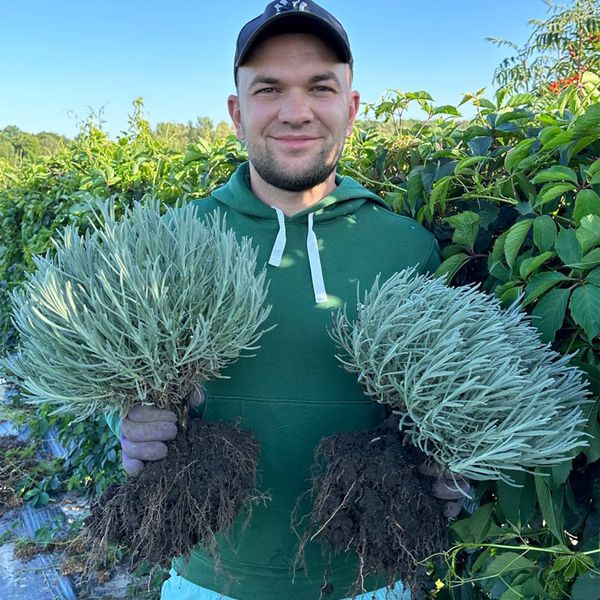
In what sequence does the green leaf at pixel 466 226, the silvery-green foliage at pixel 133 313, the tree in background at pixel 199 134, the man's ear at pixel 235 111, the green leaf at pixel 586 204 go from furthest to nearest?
the tree in background at pixel 199 134
the man's ear at pixel 235 111
the green leaf at pixel 466 226
the green leaf at pixel 586 204
the silvery-green foliage at pixel 133 313

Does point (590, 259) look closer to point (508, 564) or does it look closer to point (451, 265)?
point (451, 265)

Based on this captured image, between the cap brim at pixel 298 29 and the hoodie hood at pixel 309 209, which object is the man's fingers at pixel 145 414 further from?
the cap brim at pixel 298 29

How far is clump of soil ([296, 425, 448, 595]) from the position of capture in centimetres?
114

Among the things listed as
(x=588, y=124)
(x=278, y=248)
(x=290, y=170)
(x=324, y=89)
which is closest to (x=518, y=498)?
(x=588, y=124)

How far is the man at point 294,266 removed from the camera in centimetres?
154

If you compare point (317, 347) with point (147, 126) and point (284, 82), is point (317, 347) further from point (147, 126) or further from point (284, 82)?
point (147, 126)

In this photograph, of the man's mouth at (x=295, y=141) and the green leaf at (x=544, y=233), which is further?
the man's mouth at (x=295, y=141)

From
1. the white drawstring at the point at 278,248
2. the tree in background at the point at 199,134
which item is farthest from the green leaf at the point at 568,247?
the tree in background at the point at 199,134

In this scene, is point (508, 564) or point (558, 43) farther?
point (558, 43)

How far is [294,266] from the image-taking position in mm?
1653

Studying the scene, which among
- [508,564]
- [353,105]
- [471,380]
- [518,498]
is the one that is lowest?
[508,564]

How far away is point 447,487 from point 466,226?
1.97 feet

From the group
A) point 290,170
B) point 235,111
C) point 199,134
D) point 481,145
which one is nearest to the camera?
point 481,145

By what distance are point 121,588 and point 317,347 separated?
2.46 m
